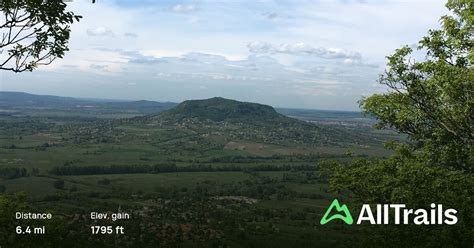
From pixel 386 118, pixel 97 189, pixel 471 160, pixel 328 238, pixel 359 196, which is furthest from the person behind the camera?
pixel 97 189

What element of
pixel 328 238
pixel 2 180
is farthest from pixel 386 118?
pixel 2 180

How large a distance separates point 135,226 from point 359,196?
302ft

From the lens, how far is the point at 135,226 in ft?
342

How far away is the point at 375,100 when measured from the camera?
23.9m

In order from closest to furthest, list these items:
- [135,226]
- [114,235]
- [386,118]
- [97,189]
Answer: [386,118], [114,235], [135,226], [97,189]

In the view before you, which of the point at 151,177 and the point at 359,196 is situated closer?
the point at 359,196

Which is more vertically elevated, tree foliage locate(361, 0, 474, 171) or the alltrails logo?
tree foliage locate(361, 0, 474, 171)

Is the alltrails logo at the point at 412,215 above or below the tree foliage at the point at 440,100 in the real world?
below

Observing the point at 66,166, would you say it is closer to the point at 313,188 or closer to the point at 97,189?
the point at 97,189

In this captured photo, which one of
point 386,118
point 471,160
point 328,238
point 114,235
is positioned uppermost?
point 386,118

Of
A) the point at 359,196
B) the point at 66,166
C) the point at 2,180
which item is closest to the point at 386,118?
the point at 359,196

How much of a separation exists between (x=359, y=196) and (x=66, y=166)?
658ft

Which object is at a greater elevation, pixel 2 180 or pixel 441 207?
pixel 441 207

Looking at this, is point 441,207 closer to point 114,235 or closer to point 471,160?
point 471,160
